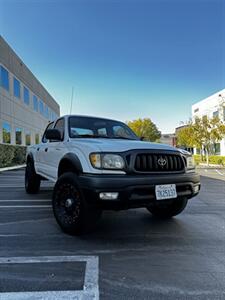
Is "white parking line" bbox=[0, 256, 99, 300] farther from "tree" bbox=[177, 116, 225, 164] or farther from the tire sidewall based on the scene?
"tree" bbox=[177, 116, 225, 164]

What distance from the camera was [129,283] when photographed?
2410mm

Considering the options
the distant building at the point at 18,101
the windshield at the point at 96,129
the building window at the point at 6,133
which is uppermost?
the distant building at the point at 18,101

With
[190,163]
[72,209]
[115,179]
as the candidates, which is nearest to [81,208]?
[72,209]

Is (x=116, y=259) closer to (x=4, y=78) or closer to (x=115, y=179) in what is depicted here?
(x=115, y=179)

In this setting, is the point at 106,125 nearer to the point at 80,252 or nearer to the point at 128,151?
the point at 128,151

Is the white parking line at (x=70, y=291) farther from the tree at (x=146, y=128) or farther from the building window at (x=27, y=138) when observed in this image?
the tree at (x=146, y=128)

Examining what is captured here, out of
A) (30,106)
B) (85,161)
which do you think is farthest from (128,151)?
(30,106)

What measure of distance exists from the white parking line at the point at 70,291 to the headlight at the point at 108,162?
3.68 ft

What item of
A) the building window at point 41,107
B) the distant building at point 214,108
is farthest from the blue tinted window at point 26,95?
the distant building at point 214,108

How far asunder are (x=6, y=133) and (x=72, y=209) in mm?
17610

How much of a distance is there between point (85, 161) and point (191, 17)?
43.2ft

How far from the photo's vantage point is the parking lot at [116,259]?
7.49 ft

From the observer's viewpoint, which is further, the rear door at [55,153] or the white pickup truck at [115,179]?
the rear door at [55,153]

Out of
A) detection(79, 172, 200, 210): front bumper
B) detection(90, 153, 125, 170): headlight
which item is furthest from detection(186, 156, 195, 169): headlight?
detection(90, 153, 125, 170): headlight
